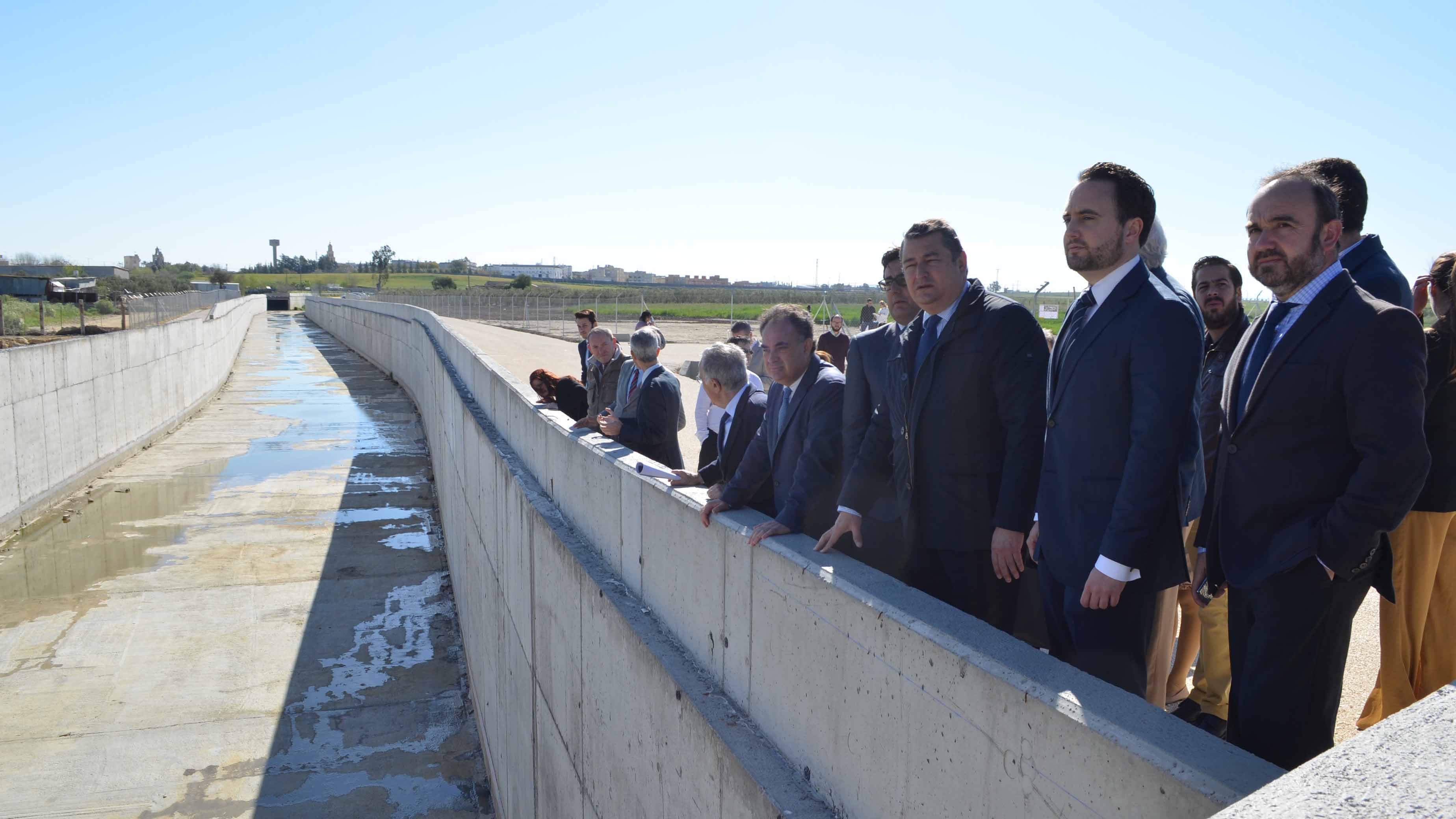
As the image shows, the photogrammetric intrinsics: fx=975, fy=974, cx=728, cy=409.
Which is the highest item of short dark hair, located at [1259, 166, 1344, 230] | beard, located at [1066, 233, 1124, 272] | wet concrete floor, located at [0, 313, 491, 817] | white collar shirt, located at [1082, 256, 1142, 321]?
short dark hair, located at [1259, 166, 1344, 230]

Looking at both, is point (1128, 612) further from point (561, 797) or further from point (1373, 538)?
point (561, 797)

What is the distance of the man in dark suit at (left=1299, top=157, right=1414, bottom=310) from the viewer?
295cm

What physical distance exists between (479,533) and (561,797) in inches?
179

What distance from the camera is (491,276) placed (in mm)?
165500

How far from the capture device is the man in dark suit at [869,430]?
3525 millimetres

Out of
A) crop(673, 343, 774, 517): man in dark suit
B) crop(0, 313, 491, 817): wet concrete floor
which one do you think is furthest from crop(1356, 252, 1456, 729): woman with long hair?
crop(0, 313, 491, 817): wet concrete floor

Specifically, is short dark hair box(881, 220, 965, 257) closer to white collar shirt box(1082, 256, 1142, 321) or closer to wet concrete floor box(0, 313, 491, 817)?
white collar shirt box(1082, 256, 1142, 321)

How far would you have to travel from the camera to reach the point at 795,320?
391 cm

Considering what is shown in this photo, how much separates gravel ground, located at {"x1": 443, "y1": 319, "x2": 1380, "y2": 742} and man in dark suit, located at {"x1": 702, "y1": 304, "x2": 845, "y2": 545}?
1.80 m

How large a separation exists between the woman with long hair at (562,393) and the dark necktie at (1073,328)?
17.9ft

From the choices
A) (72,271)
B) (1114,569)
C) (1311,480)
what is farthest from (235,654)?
(72,271)

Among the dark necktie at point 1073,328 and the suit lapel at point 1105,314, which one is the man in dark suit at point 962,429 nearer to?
the dark necktie at point 1073,328

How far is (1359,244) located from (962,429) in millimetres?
1364

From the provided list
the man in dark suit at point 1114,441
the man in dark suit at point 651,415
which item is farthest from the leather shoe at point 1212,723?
the man in dark suit at point 651,415
